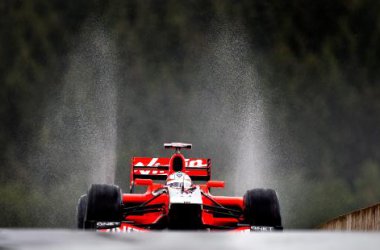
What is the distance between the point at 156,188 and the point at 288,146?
23.8m

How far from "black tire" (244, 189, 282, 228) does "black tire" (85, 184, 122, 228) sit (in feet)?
4.47

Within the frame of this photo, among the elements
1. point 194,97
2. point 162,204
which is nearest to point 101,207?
point 162,204

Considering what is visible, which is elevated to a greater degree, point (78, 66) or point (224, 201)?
point (78, 66)

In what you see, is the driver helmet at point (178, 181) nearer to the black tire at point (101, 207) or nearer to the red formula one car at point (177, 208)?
the red formula one car at point (177, 208)

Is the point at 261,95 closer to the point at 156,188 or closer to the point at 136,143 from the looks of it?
the point at 136,143

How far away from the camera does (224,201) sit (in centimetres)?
909

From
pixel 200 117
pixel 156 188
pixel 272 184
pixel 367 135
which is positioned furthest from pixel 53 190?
pixel 156 188

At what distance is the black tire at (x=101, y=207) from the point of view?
23.2 ft

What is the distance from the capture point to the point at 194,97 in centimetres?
3419

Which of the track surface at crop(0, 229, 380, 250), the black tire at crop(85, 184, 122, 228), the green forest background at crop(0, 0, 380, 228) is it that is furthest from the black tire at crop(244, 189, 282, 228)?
the green forest background at crop(0, 0, 380, 228)

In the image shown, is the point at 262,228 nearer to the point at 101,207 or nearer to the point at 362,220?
the point at 101,207

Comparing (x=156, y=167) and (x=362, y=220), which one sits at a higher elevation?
(x=156, y=167)

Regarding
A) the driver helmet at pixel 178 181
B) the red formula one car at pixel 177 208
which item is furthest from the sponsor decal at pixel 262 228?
the driver helmet at pixel 178 181

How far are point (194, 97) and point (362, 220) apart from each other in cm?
2300
